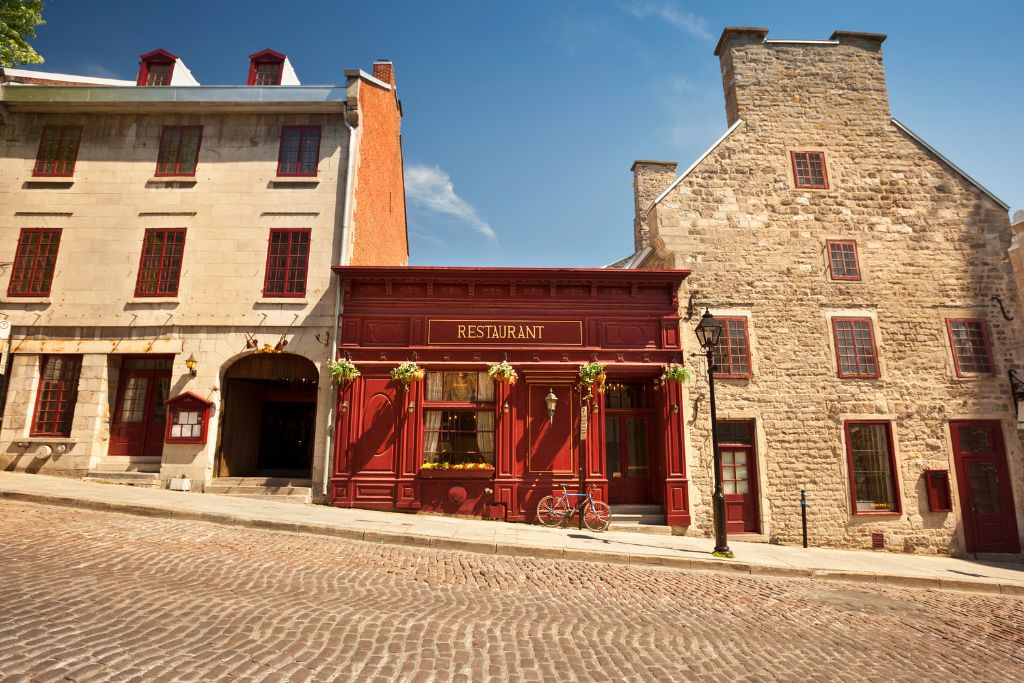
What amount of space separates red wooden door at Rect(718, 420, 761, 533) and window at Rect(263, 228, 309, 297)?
1150 cm

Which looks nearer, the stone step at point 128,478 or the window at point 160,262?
the stone step at point 128,478

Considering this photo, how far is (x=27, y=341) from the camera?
13.8 meters

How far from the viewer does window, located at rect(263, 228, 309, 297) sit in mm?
13922

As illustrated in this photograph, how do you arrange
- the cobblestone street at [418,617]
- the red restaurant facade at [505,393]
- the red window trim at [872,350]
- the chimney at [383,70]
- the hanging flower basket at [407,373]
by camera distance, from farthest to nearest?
the chimney at [383,70] → the red window trim at [872,350] → the hanging flower basket at [407,373] → the red restaurant facade at [505,393] → the cobblestone street at [418,617]

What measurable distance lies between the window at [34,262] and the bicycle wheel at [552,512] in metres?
13.8

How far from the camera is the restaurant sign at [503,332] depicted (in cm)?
1361

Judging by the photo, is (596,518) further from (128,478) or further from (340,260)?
(128,478)

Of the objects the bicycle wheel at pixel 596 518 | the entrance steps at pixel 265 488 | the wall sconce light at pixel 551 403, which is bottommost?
the bicycle wheel at pixel 596 518

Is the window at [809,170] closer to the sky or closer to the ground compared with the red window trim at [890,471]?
closer to the sky

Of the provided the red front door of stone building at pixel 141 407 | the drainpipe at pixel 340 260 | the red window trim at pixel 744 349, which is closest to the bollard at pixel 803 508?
the red window trim at pixel 744 349

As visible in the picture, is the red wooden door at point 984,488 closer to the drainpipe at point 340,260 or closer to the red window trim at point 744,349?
the red window trim at point 744,349

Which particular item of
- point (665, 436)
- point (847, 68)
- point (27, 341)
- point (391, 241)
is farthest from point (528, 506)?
point (847, 68)

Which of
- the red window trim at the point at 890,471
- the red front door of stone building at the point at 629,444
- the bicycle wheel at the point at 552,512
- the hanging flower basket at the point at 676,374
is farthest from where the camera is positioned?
Answer: the red front door of stone building at the point at 629,444

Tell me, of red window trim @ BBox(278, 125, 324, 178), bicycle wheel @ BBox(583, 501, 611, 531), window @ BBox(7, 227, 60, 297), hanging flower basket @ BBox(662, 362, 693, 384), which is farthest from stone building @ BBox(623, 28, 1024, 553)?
window @ BBox(7, 227, 60, 297)
